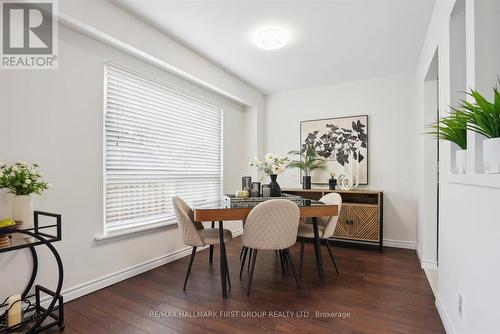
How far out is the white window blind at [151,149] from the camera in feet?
8.76

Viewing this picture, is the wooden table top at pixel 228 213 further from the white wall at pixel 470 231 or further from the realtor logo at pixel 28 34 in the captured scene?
the realtor logo at pixel 28 34

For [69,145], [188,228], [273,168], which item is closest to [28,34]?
[69,145]

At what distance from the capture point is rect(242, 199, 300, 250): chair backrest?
219 centimetres

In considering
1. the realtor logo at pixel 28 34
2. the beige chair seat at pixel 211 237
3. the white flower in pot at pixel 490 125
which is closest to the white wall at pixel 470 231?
the white flower in pot at pixel 490 125

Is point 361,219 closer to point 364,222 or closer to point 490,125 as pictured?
point 364,222

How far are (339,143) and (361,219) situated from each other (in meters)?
1.26

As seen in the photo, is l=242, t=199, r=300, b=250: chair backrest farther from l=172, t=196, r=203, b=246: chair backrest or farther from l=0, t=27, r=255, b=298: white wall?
l=0, t=27, r=255, b=298: white wall

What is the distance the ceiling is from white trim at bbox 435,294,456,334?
248 cm

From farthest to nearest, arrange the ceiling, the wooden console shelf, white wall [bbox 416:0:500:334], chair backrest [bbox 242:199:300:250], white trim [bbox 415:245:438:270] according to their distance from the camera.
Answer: the wooden console shelf → white trim [bbox 415:245:438:270] → the ceiling → chair backrest [bbox 242:199:300:250] → white wall [bbox 416:0:500:334]

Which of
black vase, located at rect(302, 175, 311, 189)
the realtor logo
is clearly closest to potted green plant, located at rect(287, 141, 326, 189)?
black vase, located at rect(302, 175, 311, 189)

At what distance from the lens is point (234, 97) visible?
4.27m

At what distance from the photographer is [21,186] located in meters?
1.78

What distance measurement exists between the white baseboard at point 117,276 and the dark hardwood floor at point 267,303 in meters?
0.06

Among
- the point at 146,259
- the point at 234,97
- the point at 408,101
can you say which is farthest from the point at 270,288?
the point at 408,101
